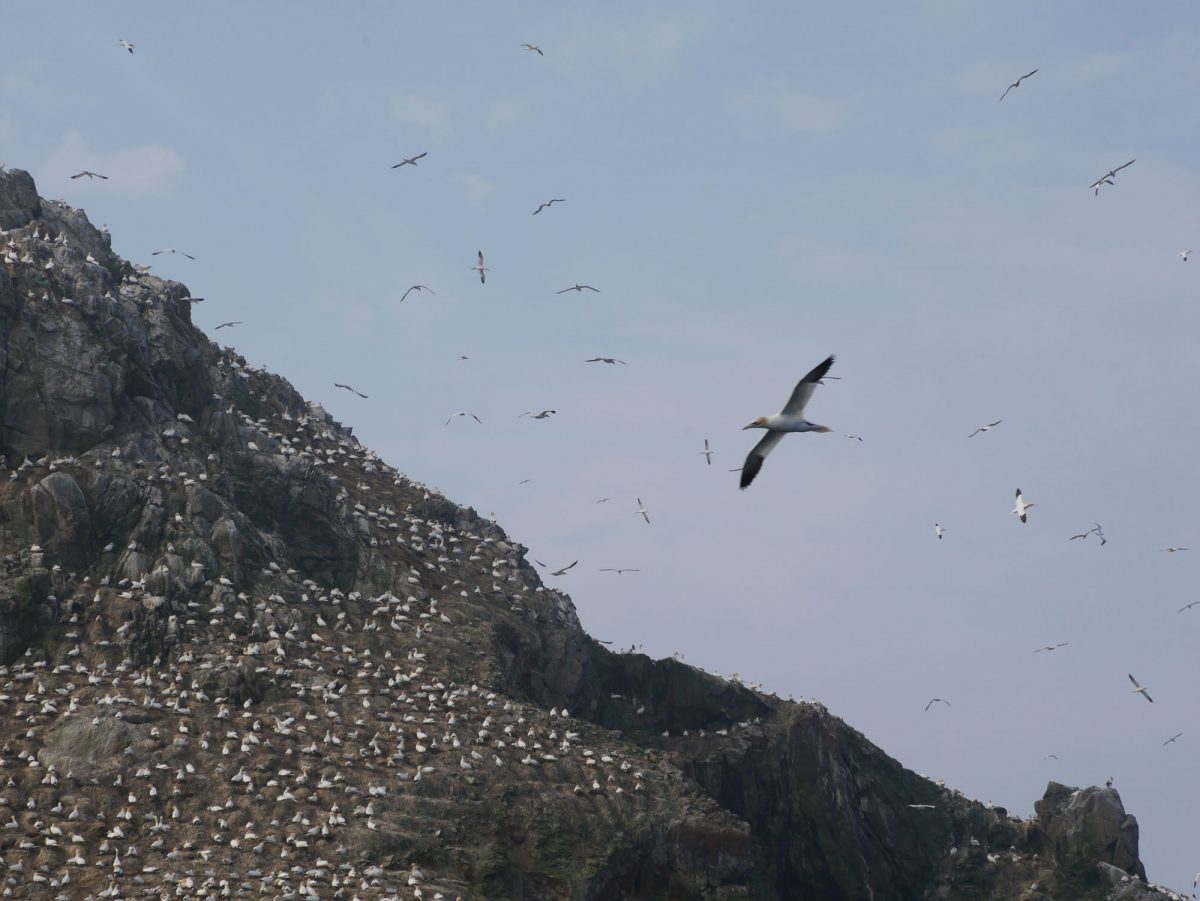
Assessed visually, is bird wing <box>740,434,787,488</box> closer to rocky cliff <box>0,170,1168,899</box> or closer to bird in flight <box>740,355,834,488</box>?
bird in flight <box>740,355,834,488</box>


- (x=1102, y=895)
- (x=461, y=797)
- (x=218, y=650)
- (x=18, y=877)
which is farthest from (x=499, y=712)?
(x=1102, y=895)

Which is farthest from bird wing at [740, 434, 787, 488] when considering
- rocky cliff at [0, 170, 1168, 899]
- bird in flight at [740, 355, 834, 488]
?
rocky cliff at [0, 170, 1168, 899]

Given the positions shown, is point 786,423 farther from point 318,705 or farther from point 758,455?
point 318,705

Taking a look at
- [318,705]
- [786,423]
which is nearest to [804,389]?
[786,423]

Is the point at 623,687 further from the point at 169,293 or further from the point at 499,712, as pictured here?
the point at 169,293

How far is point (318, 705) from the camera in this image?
2822 inches

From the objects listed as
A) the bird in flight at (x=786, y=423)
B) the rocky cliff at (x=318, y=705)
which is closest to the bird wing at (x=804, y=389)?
the bird in flight at (x=786, y=423)

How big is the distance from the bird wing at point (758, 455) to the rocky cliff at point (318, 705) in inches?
756

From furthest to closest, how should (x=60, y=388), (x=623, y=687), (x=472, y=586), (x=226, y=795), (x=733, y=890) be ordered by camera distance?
1. (x=623, y=687)
2. (x=472, y=586)
3. (x=60, y=388)
4. (x=733, y=890)
5. (x=226, y=795)

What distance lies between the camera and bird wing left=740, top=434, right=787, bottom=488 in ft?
184

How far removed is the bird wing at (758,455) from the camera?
55969mm

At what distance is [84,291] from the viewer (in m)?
83.7

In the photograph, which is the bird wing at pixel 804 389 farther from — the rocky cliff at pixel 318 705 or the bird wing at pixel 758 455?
the rocky cliff at pixel 318 705

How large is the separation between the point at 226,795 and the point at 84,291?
30.9 m
